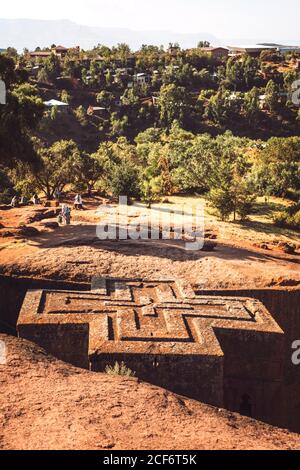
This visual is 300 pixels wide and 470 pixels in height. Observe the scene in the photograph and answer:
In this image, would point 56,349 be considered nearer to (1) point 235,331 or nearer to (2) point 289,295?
(1) point 235,331

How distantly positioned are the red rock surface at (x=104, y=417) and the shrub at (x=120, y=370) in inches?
10.3

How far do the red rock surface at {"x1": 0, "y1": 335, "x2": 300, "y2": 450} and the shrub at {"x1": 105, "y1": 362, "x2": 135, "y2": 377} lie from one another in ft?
0.86

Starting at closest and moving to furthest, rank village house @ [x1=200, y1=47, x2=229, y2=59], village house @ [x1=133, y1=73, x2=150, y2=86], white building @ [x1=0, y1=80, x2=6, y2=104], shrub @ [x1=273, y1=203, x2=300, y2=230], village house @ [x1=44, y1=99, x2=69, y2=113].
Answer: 1. white building @ [x1=0, y1=80, x2=6, y2=104]
2. shrub @ [x1=273, y1=203, x2=300, y2=230]
3. village house @ [x1=44, y1=99, x2=69, y2=113]
4. village house @ [x1=133, y1=73, x2=150, y2=86]
5. village house @ [x1=200, y1=47, x2=229, y2=59]

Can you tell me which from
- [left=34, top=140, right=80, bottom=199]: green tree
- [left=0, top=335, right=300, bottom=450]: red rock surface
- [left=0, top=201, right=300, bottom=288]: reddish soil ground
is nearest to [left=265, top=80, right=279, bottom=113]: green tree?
[left=34, top=140, right=80, bottom=199]: green tree

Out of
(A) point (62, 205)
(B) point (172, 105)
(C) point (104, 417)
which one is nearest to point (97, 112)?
(B) point (172, 105)

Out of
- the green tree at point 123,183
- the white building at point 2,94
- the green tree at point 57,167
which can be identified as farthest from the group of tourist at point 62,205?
the white building at point 2,94

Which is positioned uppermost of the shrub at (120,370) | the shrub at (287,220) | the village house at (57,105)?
the village house at (57,105)

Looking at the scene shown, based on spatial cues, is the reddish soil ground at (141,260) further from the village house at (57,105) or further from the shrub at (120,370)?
the village house at (57,105)

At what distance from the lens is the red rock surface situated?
6.26 m

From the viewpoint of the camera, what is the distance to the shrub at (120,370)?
8297 mm

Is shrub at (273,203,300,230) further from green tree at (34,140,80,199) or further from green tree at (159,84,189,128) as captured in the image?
green tree at (159,84,189,128)

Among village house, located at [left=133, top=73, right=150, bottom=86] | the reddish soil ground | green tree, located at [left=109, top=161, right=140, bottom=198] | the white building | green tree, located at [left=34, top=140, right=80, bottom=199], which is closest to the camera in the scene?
the reddish soil ground
